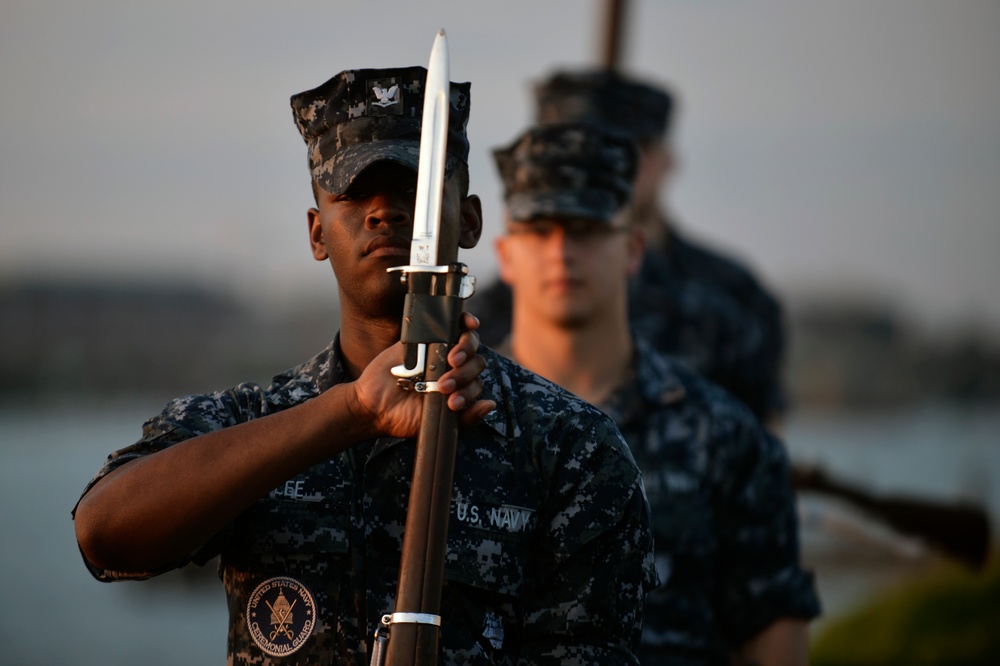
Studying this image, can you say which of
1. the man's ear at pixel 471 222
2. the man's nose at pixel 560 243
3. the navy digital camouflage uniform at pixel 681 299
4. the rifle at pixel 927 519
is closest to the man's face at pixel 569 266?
the man's nose at pixel 560 243

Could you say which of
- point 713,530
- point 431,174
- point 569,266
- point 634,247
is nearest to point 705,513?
point 713,530

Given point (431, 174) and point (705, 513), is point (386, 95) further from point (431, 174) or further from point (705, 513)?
point (705, 513)

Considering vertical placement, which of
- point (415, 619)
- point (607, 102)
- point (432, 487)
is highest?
point (607, 102)

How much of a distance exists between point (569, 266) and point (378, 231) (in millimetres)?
2100

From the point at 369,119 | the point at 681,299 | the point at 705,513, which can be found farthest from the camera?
the point at 681,299

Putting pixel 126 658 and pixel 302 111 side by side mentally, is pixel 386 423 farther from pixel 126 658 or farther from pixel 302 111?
pixel 126 658

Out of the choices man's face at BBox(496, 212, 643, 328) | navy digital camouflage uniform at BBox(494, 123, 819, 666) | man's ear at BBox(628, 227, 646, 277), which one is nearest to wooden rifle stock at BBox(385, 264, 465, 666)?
navy digital camouflage uniform at BBox(494, 123, 819, 666)

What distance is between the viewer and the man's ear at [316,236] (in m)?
2.77

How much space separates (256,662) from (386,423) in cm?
51

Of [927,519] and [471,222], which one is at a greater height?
[471,222]

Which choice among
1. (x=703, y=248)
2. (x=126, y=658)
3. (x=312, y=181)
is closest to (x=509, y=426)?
(x=312, y=181)

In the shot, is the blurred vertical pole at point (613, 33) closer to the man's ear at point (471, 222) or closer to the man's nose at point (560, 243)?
the man's nose at point (560, 243)

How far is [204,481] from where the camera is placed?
93.4 inches

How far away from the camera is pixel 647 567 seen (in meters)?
2.69
